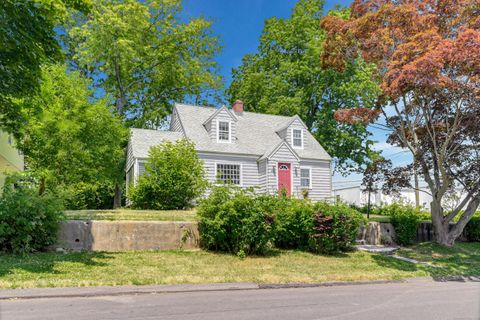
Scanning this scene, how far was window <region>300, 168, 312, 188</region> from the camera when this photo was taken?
24391 mm

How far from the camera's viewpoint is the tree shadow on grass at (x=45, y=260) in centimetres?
823

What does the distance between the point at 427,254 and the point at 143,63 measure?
24495 mm

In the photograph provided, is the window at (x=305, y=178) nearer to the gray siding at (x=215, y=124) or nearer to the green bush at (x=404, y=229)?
the gray siding at (x=215, y=124)

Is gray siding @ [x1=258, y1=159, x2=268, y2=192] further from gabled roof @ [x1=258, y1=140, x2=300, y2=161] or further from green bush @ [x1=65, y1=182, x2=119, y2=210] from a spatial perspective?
green bush @ [x1=65, y1=182, x2=119, y2=210]

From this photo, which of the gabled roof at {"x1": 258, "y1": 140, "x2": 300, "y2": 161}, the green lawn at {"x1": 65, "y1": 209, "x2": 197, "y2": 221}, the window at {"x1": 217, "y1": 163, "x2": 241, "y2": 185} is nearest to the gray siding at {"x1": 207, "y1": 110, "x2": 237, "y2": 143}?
the window at {"x1": 217, "y1": 163, "x2": 241, "y2": 185}

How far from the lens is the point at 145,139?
22.6 m

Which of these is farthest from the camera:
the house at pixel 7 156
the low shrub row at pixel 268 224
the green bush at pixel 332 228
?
the house at pixel 7 156

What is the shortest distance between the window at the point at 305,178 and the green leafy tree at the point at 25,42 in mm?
17727

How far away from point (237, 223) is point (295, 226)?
2.62 meters

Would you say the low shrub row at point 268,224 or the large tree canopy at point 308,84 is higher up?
the large tree canopy at point 308,84

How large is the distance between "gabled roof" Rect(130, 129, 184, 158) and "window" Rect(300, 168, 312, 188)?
8294mm

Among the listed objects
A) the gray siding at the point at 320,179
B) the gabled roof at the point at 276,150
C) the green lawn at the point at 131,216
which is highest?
the gabled roof at the point at 276,150

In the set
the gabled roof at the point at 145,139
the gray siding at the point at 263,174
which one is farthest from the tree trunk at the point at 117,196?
the gray siding at the point at 263,174

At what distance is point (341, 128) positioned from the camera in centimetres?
3062
